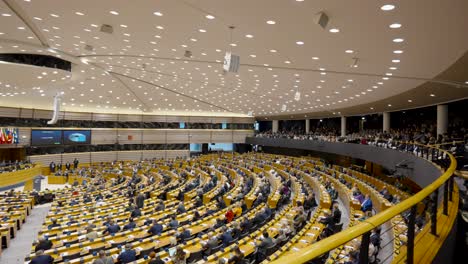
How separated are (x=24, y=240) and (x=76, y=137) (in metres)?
25.4

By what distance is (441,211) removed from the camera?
382 centimetres

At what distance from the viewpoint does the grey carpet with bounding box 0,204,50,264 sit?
1150cm

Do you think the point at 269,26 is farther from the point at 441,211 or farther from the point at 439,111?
the point at 439,111

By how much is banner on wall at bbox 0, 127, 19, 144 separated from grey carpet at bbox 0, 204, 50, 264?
1425 centimetres

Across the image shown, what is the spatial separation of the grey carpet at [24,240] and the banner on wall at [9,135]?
14253mm

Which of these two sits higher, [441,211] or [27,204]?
[441,211]

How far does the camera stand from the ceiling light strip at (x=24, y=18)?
27.3 feet

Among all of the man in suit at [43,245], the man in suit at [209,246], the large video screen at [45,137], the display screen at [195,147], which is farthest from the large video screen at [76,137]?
the man in suit at [209,246]

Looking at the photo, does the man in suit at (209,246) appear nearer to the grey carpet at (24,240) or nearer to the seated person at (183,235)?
the seated person at (183,235)

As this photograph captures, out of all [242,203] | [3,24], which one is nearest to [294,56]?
[242,203]

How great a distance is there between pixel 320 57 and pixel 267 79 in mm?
5163

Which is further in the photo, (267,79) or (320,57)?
(267,79)

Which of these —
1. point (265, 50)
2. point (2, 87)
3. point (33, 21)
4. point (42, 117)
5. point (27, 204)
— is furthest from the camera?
point (42, 117)

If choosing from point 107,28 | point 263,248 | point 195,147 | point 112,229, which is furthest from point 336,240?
point 195,147
